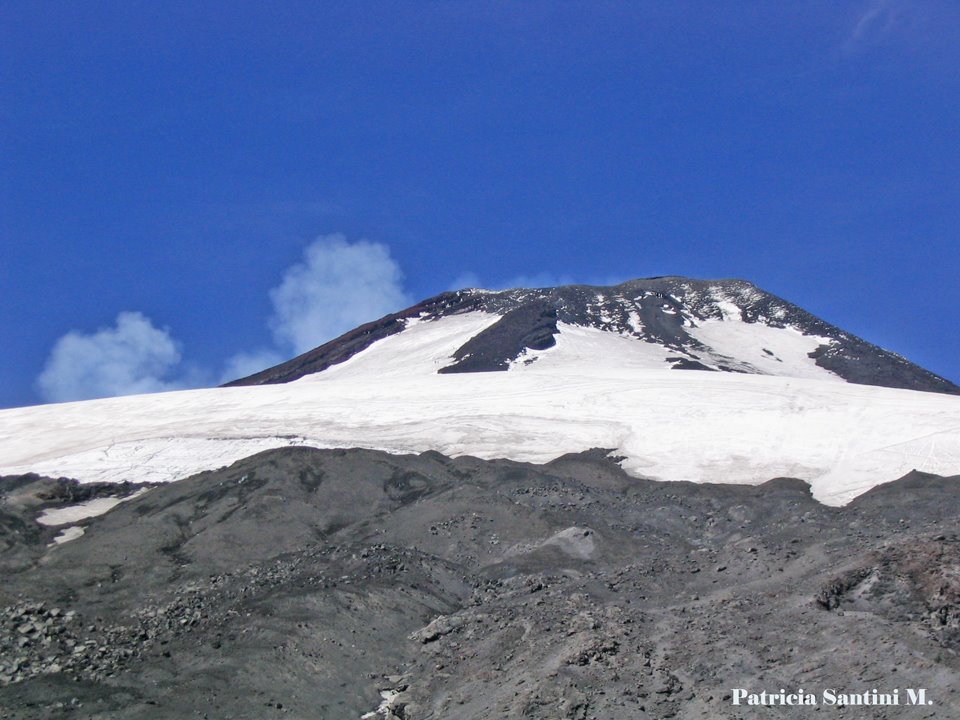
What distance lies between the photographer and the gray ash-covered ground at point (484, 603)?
17094mm

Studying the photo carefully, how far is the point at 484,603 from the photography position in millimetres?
22656

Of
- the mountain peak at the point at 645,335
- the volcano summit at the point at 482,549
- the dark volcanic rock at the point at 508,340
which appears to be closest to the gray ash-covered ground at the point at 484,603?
the volcano summit at the point at 482,549

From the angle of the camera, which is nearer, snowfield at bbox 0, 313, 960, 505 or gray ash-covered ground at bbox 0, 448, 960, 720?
gray ash-covered ground at bbox 0, 448, 960, 720

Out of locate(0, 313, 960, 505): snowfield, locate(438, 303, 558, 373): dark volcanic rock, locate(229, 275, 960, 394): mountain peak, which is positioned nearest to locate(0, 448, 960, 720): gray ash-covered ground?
locate(0, 313, 960, 505): snowfield

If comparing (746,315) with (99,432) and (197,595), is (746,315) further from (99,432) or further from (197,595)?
(197,595)

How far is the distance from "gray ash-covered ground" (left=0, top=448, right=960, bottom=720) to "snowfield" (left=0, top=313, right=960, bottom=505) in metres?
5.98

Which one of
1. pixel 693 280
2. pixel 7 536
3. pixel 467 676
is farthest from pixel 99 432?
pixel 693 280

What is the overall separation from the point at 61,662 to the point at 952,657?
47.1 feet

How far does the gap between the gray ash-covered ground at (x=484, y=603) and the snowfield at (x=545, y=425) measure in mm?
5980

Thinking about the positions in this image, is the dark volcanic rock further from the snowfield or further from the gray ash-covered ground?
the gray ash-covered ground

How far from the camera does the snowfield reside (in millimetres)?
38750

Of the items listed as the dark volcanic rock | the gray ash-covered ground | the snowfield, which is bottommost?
the gray ash-covered ground

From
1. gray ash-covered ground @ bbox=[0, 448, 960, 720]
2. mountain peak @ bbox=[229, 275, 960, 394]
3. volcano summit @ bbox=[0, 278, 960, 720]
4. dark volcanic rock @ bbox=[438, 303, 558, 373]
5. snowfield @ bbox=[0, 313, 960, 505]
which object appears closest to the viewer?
gray ash-covered ground @ bbox=[0, 448, 960, 720]

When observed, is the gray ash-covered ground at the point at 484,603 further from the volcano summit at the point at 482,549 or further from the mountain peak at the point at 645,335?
the mountain peak at the point at 645,335
